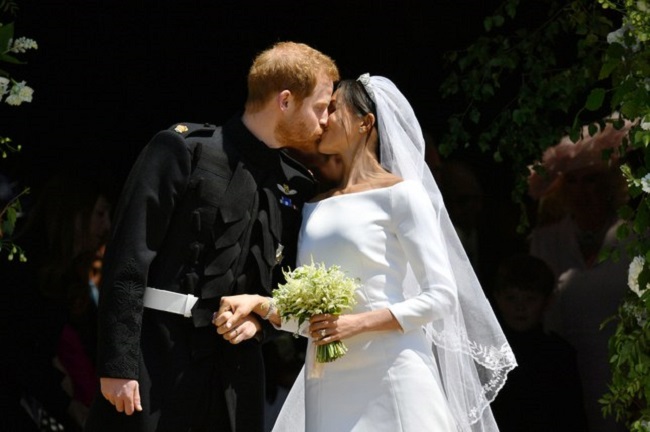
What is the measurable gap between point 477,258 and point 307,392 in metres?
2.77

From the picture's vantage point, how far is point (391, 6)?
294 inches

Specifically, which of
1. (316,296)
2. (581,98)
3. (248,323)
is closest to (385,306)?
(316,296)

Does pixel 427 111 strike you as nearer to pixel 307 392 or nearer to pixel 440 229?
pixel 440 229

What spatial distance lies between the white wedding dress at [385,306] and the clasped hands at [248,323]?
0.42 feet

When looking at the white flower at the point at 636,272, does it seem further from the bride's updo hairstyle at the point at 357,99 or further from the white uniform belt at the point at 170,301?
the white uniform belt at the point at 170,301

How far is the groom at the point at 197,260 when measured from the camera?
436 cm

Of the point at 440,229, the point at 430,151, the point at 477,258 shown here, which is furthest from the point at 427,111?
the point at 440,229

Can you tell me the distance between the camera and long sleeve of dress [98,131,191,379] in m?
4.33

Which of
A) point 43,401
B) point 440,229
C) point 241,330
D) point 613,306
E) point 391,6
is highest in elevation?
point 391,6

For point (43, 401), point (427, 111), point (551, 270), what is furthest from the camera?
point (427, 111)

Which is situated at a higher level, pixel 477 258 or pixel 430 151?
pixel 430 151

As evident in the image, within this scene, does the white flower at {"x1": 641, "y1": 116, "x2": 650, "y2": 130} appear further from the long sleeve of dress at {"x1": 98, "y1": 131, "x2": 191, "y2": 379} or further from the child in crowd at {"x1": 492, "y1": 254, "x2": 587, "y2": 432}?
the child in crowd at {"x1": 492, "y1": 254, "x2": 587, "y2": 432}

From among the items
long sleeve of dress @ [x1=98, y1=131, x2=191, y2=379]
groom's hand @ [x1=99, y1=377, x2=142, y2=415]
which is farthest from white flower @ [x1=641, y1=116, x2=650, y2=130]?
groom's hand @ [x1=99, y1=377, x2=142, y2=415]

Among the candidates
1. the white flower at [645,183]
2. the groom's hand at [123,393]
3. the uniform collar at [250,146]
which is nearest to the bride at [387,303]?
the uniform collar at [250,146]
